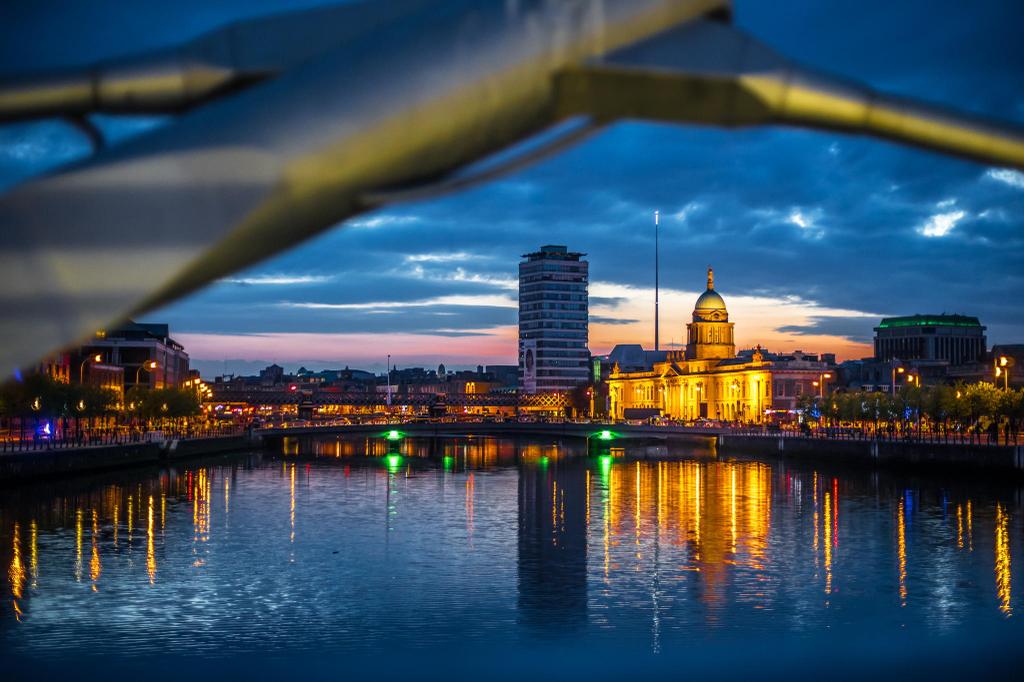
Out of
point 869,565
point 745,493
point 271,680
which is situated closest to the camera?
point 271,680

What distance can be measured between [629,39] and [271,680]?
2251cm

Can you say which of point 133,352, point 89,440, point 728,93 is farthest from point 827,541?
point 133,352

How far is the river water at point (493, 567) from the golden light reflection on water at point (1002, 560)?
0.32 ft

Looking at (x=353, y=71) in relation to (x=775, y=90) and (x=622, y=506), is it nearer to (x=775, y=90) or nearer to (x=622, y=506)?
(x=775, y=90)

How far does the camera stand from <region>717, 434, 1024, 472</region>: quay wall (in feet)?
223

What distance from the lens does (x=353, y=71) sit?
4.05 m

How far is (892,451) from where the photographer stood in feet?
268

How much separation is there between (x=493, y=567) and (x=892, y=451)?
1977 inches

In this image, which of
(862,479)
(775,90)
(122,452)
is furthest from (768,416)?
(775,90)

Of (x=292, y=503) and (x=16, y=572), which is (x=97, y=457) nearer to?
(x=292, y=503)

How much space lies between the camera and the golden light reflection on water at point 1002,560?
32750 mm

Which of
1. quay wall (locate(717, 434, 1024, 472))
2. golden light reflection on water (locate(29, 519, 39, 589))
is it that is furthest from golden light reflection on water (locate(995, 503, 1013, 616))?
golden light reflection on water (locate(29, 519, 39, 589))

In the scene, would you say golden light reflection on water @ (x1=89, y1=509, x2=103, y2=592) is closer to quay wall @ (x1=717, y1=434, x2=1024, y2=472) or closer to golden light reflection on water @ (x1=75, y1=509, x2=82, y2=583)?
golden light reflection on water @ (x1=75, y1=509, x2=82, y2=583)

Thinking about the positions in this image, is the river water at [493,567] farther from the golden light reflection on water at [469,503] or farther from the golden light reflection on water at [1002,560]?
the golden light reflection on water at [469,503]
